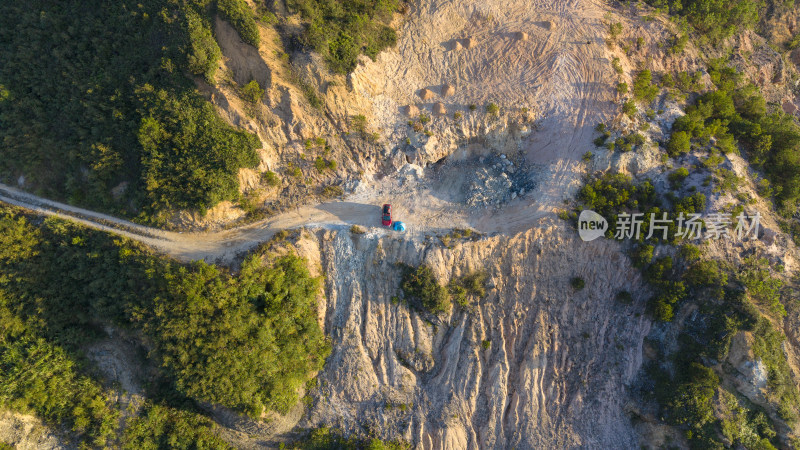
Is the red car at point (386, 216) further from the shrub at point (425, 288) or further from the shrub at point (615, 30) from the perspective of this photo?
the shrub at point (615, 30)

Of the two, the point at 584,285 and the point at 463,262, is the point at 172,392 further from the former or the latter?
the point at 584,285

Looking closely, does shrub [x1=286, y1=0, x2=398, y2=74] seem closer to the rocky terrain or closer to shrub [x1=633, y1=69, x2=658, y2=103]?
the rocky terrain

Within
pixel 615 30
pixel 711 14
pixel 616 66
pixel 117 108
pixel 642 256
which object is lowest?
pixel 642 256

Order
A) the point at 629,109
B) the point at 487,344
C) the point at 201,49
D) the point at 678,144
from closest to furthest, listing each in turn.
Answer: the point at 201,49, the point at 487,344, the point at 678,144, the point at 629,109

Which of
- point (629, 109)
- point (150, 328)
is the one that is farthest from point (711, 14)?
point (150, 328)

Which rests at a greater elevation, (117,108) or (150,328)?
(117,108)

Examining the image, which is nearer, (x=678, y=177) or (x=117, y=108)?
(x=117, y=108)

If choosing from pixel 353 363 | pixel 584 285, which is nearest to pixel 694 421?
pixel 584 285

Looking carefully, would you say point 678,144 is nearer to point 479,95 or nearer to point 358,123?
point 479,95

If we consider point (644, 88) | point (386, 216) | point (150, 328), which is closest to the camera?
point (150, 328)
